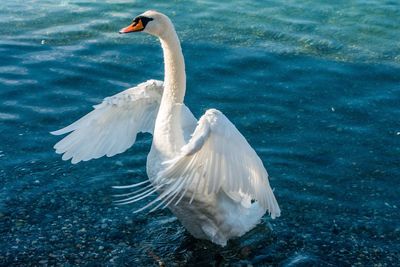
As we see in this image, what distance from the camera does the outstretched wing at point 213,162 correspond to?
23.0 ft

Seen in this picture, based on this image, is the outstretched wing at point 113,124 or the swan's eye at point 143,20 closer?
the swan's eye at point 143,20

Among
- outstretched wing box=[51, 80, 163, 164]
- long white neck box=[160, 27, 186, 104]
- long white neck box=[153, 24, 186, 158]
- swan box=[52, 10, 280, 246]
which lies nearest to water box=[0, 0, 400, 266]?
swan box=[52, 10, 280, 246]

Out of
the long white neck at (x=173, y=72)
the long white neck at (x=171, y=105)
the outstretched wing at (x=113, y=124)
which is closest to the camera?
the long white neck at (x=171, y=105)

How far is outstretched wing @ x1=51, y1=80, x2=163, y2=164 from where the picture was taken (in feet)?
28.7

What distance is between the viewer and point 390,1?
17406 millimetres

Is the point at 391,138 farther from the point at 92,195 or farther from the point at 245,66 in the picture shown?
the point at 92,195

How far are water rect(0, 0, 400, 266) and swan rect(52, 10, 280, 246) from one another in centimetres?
70

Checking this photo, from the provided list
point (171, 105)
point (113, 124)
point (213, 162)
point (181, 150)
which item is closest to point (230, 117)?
point (113, 124)

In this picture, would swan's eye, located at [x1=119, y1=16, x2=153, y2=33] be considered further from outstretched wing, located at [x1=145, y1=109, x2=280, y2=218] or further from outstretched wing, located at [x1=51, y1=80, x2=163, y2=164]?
outstretched wing, located at [x1=145, y1=109, x2=280, y2=218]

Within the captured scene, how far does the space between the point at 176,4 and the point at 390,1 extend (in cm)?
530

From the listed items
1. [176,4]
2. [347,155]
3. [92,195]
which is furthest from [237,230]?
[176,4]

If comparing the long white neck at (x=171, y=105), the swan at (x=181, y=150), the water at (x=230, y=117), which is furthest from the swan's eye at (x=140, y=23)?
the water at (x=230, y=117)

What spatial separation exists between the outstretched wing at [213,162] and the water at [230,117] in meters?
1.77

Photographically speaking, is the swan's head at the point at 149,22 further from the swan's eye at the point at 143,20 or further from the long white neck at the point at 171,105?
the long white neck at the point at 171,105
